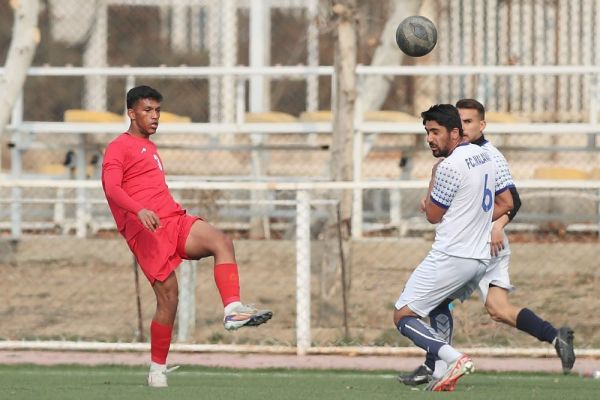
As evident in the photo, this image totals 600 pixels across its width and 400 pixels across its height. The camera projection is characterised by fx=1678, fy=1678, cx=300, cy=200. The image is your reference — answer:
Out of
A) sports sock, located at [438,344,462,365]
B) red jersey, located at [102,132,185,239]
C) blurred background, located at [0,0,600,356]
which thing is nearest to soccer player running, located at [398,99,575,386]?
sports sock, located at [438,344,462,365]

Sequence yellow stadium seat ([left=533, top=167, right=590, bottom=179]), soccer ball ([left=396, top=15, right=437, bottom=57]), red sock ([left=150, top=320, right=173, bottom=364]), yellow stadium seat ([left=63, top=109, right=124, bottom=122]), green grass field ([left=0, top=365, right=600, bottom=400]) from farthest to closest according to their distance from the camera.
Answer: yellow stadium seat ([left=63, top=109, right=124, bottom=122]) → yellow stadium seat ([left=533, top=167, right=590, bottom=179]) → soccer ball ([left=396, top=15, right=437, bottom=57]) → red sock ([left=150, top=320, right=173, bottom=364]) → green grass field ([left=0, top=365, right=600, bottom=400])

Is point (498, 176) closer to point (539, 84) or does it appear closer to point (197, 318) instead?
point (197, 318)

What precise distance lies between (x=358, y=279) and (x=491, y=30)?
15.7 ft

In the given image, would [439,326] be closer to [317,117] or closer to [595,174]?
[595,174]

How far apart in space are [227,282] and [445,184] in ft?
4.76

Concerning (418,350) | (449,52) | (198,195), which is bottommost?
(418,350)

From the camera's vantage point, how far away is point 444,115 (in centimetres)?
1012

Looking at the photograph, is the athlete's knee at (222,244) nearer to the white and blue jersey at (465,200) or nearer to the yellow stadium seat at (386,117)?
the white and blue jersey at (465,200)

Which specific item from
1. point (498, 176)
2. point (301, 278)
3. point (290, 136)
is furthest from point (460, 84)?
point (498, 176)

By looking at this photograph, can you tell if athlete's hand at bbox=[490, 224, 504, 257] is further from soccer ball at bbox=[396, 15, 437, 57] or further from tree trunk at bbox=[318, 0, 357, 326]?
tree trunk at bbox=[318, 0, 357, 326]

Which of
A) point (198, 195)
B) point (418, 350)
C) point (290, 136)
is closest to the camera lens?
point (418, 350)

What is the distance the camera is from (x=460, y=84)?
18.7 metres

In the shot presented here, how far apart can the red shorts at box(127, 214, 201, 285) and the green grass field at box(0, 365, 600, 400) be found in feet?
2.47

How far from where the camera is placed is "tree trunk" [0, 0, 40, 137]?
54.0 feet
